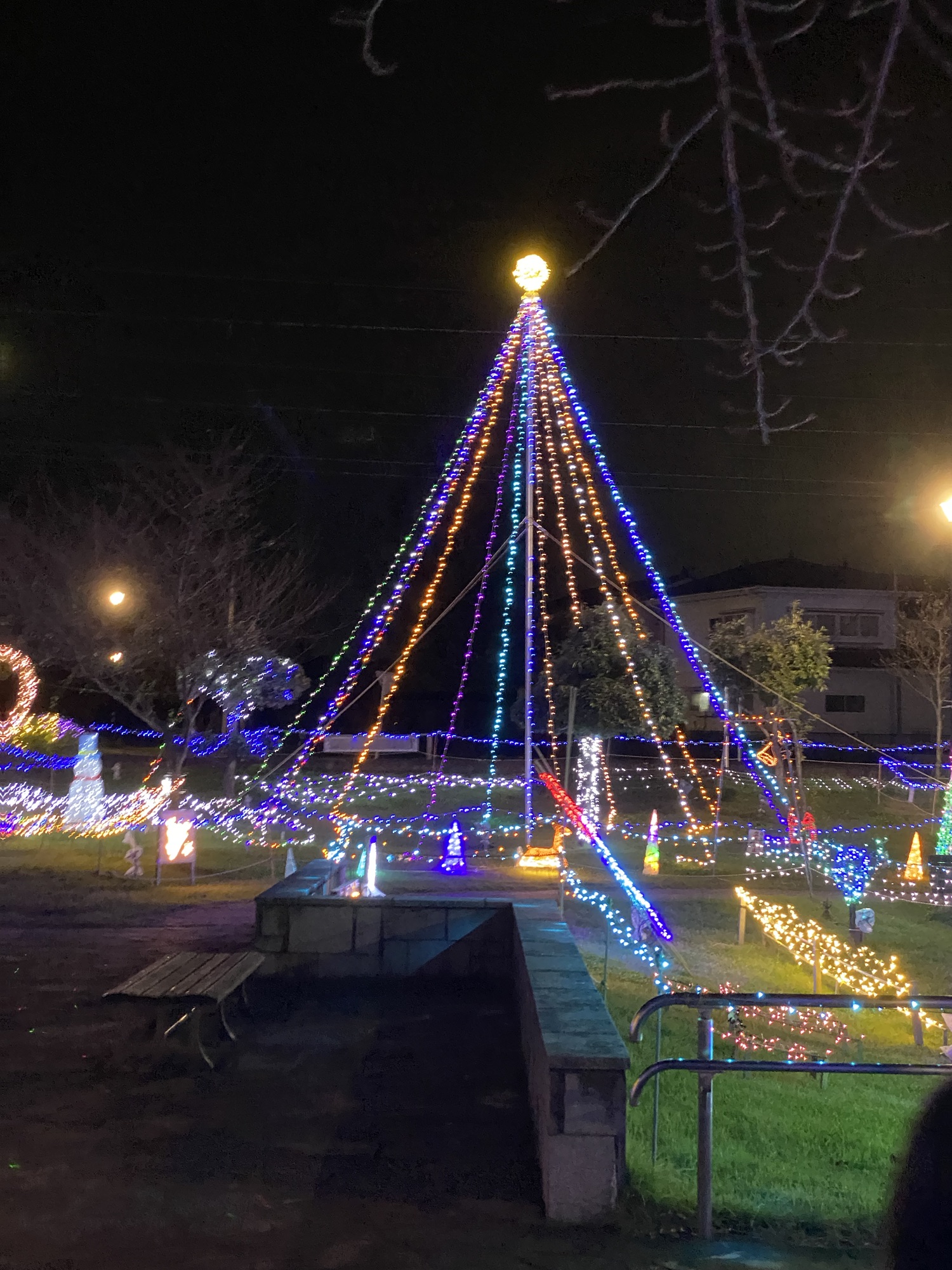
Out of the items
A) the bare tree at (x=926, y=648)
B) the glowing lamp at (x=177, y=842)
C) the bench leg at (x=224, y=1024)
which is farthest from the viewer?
the bare tree at (x=926, y=648)

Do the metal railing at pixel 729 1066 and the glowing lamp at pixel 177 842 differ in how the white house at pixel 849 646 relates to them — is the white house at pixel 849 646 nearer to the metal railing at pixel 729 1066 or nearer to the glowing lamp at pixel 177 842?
the glowing lamp at pixel 177 842

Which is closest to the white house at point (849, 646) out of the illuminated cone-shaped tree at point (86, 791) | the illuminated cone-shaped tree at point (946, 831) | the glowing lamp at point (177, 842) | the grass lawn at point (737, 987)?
the grass lawn at point (737, 987)

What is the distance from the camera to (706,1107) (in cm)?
353

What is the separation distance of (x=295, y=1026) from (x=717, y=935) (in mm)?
7707

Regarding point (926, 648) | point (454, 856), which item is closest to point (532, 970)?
point (454, 856)

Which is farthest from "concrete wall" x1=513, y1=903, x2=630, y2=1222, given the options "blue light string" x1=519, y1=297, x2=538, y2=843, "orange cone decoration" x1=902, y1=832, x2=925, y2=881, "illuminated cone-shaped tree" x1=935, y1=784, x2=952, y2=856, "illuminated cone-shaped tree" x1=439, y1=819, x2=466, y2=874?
"illuminated cone-shaped tree" x1=935, y1=784, x2=952, y2=856

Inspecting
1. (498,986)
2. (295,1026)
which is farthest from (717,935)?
(295,1026)

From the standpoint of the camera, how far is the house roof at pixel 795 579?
33.0 meters

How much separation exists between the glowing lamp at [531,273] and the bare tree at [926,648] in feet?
58.9

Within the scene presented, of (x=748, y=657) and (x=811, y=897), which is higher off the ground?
(x=748, y=657)

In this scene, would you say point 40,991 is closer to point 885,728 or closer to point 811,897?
point 811,897

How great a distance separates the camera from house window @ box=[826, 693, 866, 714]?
Answer: 32562 mm

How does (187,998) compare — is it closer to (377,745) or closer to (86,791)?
(86,791)

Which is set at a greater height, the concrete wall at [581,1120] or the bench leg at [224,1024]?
the concrete wall at [581,1120]
